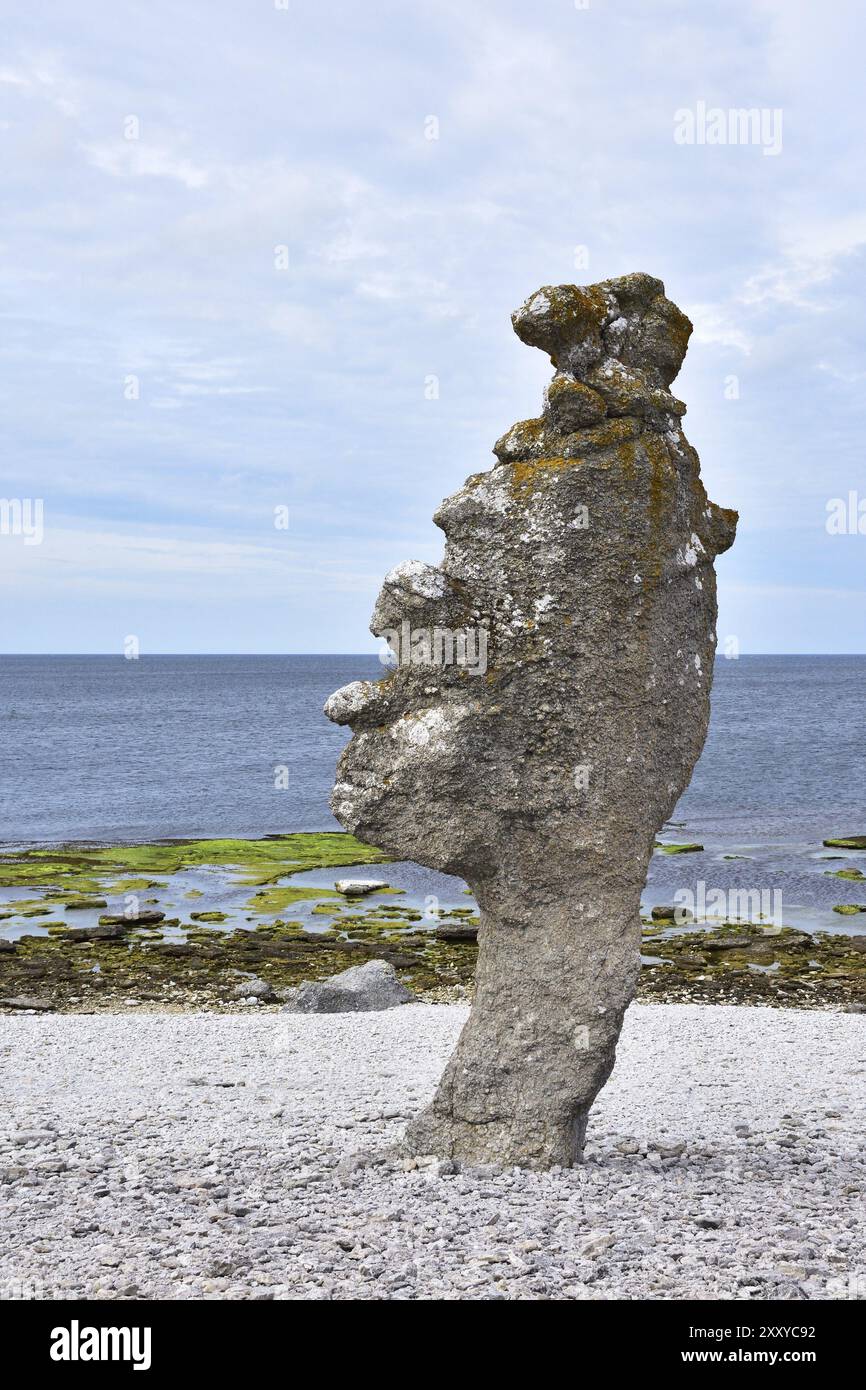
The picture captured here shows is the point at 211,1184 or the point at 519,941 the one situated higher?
the point at 519,941

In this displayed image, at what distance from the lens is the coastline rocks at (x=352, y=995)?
15.0m

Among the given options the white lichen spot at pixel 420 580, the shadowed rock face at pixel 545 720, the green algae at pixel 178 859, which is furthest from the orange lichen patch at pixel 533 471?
the green algae at pixel 178 859

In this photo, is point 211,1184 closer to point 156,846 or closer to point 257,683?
point 156,846

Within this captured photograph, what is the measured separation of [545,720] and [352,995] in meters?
8.45

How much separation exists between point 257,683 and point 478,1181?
6359 inches

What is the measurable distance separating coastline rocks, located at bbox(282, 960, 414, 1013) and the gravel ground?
2.66m

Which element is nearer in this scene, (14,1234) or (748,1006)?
(14,1234)

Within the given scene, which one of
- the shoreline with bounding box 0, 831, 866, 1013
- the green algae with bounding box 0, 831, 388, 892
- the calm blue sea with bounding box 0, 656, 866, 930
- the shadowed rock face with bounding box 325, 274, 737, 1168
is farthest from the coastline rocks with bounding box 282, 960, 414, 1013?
the green algae with bounding box 0, 831, 388, 892

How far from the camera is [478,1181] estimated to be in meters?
7.57

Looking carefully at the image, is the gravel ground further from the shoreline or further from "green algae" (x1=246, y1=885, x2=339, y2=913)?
"green algae" (x1=246, y1=885, x2=339, y2=913)

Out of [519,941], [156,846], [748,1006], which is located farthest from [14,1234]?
[156,846]

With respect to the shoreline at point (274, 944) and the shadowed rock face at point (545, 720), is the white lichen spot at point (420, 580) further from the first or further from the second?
the shoreline at point (274, 944)

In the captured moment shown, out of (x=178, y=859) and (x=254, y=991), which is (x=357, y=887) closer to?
(x=178, y=859)

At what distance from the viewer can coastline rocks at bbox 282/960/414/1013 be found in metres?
15.0
